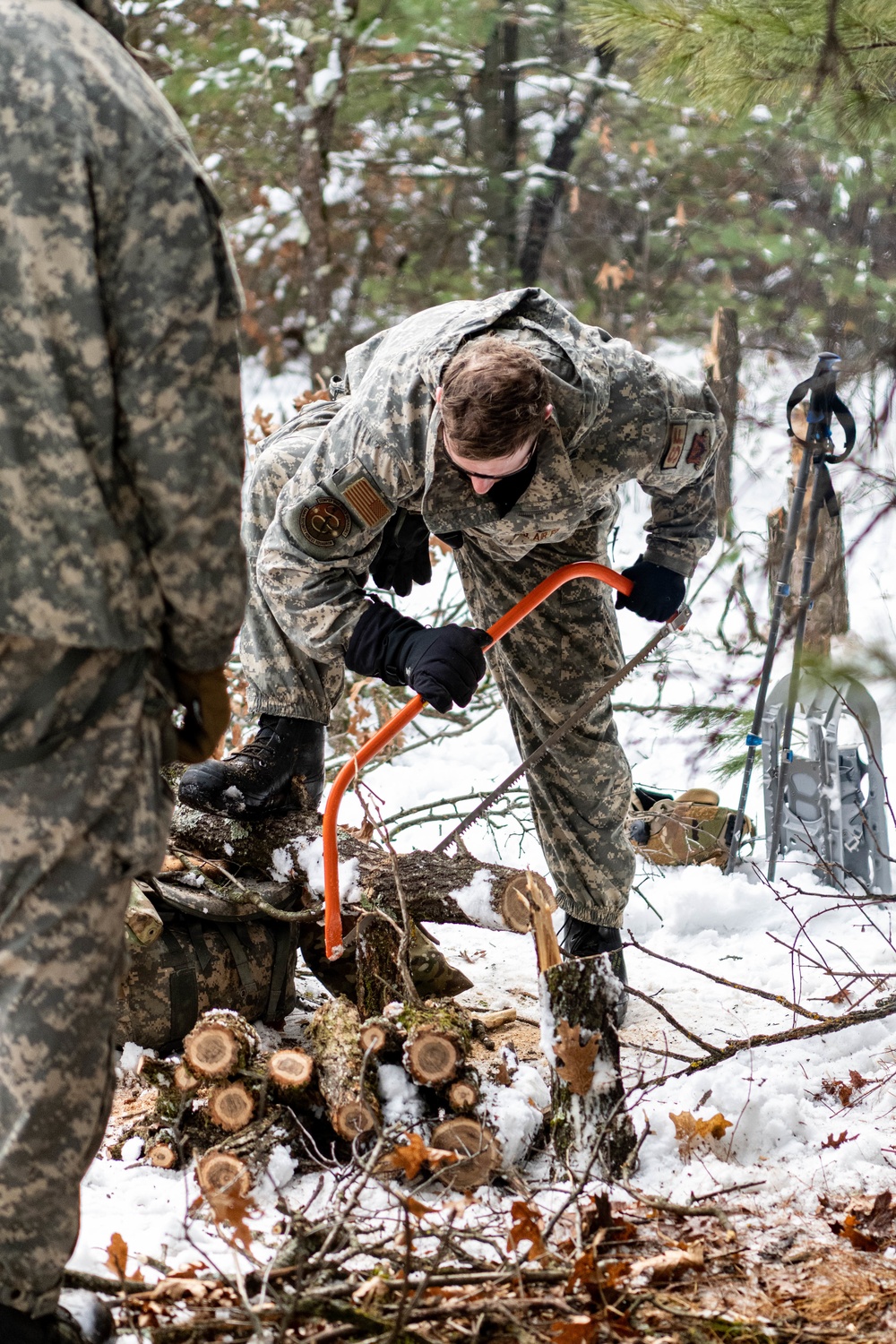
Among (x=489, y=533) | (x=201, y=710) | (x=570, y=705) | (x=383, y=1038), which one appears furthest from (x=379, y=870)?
(x=201, y=710)

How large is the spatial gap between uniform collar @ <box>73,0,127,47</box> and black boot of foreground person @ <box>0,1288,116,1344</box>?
1.71 meters

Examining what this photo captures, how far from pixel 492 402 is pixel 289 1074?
5.17 feet

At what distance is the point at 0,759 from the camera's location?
151 centimetres

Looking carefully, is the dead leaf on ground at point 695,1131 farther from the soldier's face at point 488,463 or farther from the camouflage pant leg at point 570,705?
the soldier's face at point 488,463

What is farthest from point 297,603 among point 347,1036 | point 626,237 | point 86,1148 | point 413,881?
point 626,237

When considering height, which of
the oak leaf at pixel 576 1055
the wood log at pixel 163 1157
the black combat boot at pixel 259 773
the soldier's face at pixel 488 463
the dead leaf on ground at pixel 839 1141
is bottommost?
the wood log at pixel 163 1157

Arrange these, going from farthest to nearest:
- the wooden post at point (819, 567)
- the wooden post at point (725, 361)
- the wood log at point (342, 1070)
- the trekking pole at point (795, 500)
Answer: the wooden post at point (725, 361), the wooden post at point (819, 567), the trekking pole at point (795, 500), the wood log at point (342, 1070)


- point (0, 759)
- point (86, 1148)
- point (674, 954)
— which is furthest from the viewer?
point (674, 954)

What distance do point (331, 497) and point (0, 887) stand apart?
1560 millimetres

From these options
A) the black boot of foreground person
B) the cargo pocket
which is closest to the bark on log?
the black boot of foreground person

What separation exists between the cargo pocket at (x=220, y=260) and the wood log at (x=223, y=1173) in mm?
1731

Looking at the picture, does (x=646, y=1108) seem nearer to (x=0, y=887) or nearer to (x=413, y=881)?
(x=413, y=881)

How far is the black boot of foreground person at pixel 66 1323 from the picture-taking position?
1549 millimetres

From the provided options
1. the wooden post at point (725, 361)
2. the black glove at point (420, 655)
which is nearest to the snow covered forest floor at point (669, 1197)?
the black glove at point (420, 655)
